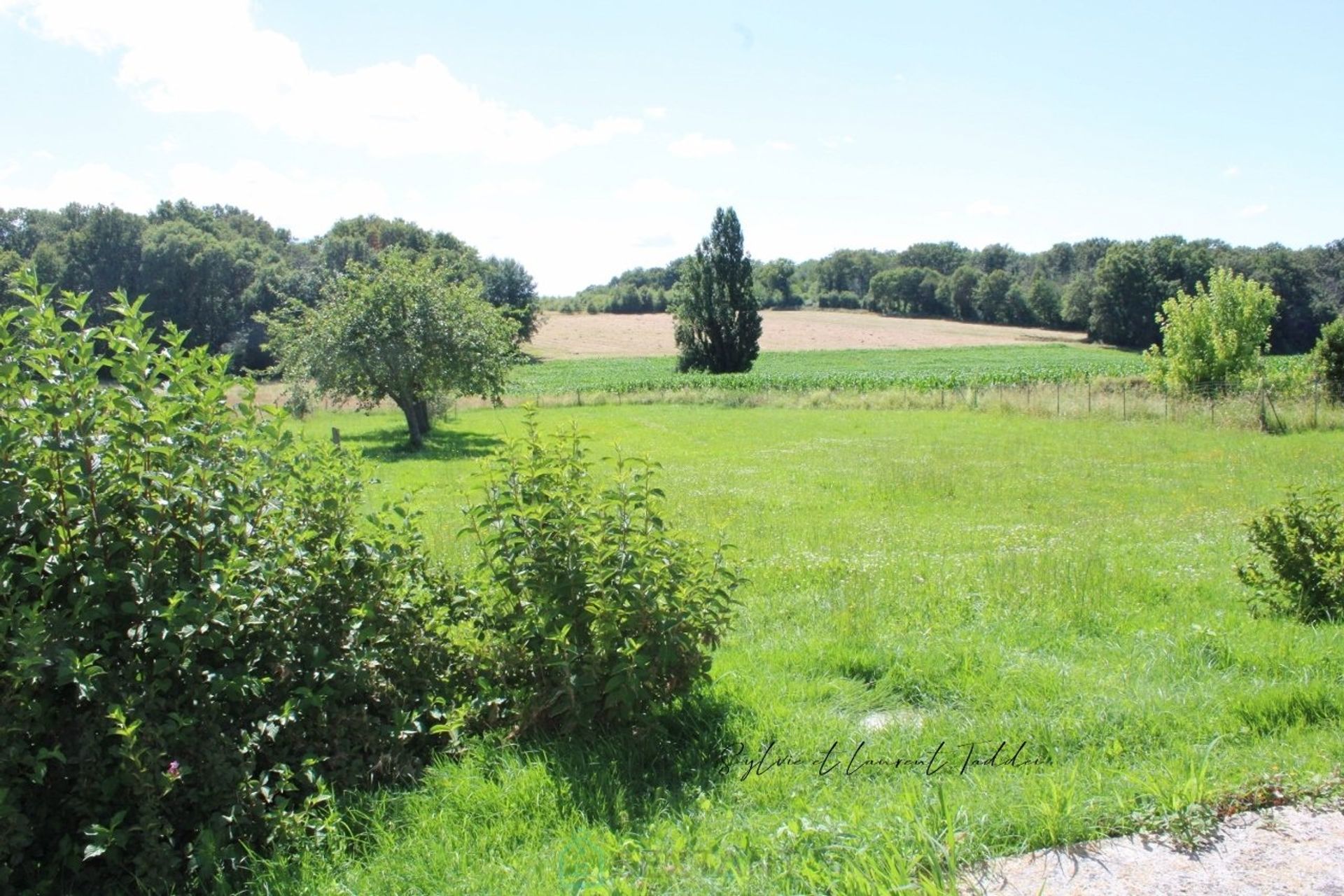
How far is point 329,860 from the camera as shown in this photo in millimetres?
3707

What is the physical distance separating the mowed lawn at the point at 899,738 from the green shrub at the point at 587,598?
24 centimetres

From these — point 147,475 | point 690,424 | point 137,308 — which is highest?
point 137,308

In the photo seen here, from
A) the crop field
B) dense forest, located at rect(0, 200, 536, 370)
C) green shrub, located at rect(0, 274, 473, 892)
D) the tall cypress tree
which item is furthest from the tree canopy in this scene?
the tall cypress tree

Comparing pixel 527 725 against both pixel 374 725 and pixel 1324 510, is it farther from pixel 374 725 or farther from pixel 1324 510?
pixel 1324 510

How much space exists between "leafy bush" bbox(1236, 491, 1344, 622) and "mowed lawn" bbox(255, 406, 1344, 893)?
1.17 ft

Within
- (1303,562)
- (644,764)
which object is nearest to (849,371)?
(1303,562)

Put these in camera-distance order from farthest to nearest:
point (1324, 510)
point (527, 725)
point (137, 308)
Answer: point (1324, 510), point (527, 725), point (137, 308)

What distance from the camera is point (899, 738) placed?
4.50 metres

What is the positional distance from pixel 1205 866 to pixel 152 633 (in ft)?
13.6

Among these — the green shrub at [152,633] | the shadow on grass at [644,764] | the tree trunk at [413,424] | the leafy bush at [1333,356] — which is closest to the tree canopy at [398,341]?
the tree trunk at [413,424]

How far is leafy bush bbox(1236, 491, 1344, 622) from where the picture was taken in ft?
21.5

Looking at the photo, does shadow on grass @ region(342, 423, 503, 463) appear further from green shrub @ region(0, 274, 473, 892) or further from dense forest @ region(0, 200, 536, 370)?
dense forest @ region(0, 200, 536, 370)

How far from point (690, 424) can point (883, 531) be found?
21111 mm

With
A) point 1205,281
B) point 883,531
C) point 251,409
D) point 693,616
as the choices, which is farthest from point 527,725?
point 1205,281
